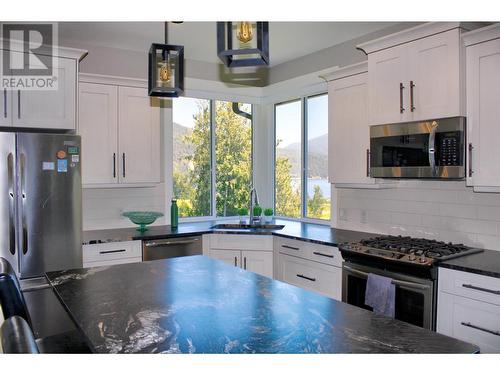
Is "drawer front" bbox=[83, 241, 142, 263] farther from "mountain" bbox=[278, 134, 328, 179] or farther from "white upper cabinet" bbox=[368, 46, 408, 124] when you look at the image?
"white upper cabinet" bbox=[368, 46, 408, 124]

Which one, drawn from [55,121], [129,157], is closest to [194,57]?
[129,157]

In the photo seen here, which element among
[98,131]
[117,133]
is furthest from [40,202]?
[117,133]

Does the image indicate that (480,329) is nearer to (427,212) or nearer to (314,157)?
(427,212)

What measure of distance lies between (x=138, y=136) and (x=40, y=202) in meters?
1.18

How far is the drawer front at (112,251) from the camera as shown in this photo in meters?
3.42

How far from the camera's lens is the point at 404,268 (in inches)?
104

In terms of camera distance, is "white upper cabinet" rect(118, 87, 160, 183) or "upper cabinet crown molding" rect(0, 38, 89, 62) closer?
"upper cabinet crown molding" rect(0, 38, 89, 62)

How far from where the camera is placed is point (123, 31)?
3.76 metres

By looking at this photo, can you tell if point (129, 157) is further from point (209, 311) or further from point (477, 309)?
point (477, 309)

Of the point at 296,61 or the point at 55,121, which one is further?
the point at 296,61

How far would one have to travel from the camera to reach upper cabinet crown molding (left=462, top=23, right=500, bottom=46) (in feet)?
8.25

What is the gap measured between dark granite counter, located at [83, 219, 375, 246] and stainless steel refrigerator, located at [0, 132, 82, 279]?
25cm


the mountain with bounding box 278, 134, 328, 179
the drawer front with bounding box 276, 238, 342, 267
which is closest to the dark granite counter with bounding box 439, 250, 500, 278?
the drawer front with bounding box 276, 238, 342, 267

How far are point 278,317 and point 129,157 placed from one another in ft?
9.21
